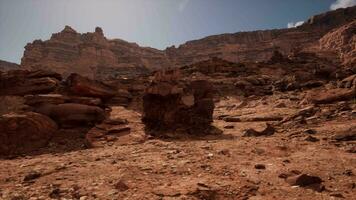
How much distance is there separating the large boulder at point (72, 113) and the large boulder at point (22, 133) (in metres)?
Result: 0.95

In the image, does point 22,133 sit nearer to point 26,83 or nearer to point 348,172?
point 26,83

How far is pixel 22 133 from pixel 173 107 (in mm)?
4768

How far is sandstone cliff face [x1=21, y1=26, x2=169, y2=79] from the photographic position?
76.9 meters

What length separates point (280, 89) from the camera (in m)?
20.8

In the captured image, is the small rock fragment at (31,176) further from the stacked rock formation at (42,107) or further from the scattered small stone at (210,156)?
the scattered small stone at (210,156)

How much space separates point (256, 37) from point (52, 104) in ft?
271

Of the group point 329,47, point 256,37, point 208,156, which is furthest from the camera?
point 256,37

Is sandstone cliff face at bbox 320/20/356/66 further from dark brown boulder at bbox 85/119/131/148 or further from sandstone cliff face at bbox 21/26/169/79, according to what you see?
dark brown boulder at bbox 85/119/131/148

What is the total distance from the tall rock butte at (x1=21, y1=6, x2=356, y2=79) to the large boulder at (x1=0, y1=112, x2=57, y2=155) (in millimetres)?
61182

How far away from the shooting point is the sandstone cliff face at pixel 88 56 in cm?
7688

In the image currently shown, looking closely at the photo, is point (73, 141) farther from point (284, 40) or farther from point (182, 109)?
point (284, 40)

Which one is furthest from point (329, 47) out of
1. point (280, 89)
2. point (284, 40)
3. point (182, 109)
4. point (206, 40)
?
point (182, 109)

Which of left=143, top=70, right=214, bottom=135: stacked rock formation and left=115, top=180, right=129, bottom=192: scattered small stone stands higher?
left=143, top=70, right=214, bottom=135: stacked rock formation

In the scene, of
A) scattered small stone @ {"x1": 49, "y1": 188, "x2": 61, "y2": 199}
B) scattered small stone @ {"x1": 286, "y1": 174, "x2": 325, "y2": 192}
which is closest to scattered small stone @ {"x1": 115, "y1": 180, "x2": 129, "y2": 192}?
scattered small stone @ {"x1": 49, "y1": 188, "x2": 61, "y2": 199}
